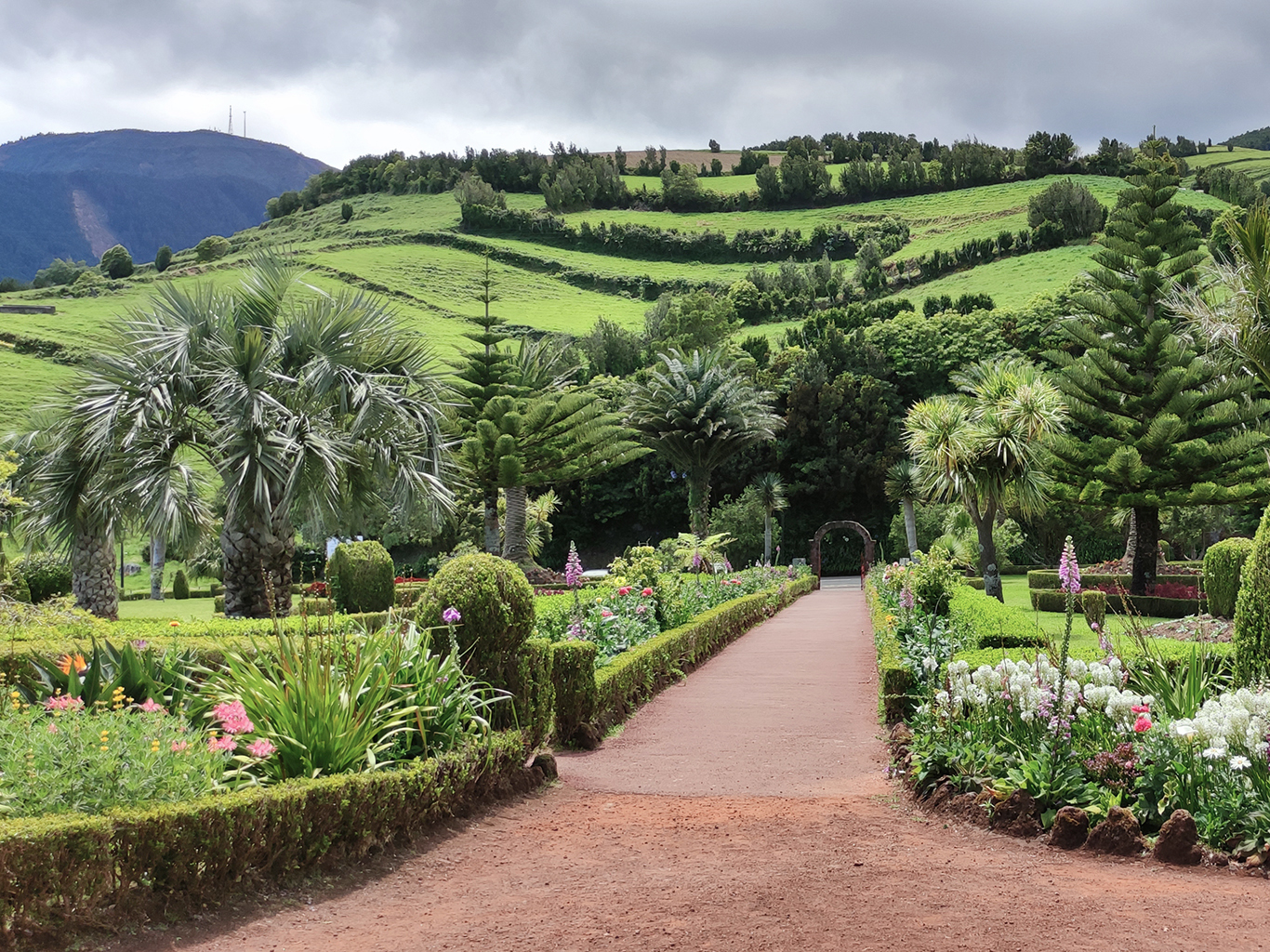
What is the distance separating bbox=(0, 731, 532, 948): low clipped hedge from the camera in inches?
114

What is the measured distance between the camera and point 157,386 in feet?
36.3

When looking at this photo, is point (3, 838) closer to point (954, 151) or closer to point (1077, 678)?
point (1077, 678)

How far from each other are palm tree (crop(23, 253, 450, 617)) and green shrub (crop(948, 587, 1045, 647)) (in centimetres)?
591

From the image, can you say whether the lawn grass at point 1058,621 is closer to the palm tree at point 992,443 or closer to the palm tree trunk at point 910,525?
the palm tree at point 992,443

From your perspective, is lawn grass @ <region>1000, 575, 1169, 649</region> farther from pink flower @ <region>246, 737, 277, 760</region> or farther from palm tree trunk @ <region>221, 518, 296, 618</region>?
palm tree trunk @ <region>221, 518, 296, 618</region>

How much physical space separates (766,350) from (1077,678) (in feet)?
149

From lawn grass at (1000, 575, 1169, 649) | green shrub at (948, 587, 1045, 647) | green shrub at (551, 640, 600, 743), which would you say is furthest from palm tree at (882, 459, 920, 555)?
green shrub at (551, 640, 600, 743)

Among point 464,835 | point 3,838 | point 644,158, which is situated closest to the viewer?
point 3,838

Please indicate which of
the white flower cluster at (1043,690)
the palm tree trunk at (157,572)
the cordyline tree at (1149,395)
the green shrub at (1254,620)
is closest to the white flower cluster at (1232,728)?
the white flower cluster at (1043,690)

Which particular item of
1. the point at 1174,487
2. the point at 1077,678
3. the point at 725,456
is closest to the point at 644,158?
the point at 725,456

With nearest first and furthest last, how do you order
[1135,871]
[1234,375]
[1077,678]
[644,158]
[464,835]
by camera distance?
[1135,871]
[464,835]
[1077,678]
[1234,375]
[644,158]

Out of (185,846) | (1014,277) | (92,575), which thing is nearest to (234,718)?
(185,846)

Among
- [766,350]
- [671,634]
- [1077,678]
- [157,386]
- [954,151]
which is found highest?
[954,151]

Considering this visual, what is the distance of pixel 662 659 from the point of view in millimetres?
9781
